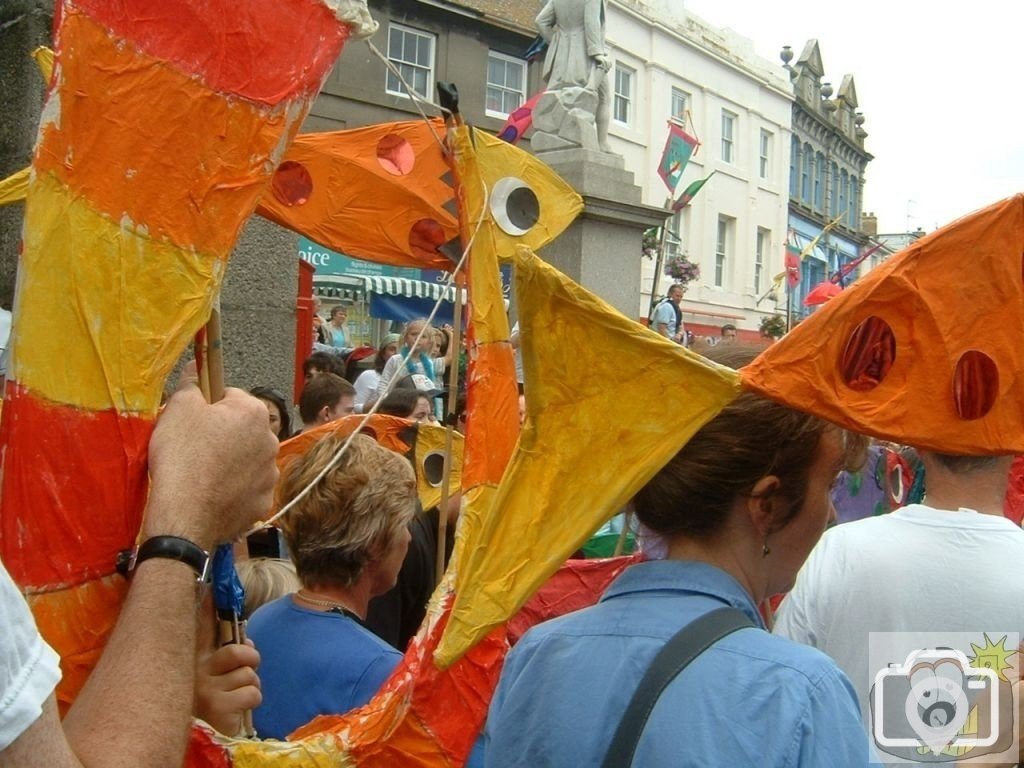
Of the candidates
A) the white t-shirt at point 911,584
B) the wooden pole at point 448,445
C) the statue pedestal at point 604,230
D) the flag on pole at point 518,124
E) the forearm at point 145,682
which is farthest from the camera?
the statue pedestal at point 604,230

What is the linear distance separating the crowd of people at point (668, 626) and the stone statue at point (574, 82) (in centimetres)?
689

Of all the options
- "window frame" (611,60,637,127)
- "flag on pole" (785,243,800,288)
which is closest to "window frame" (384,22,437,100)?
"window frame" (611,60,637,127)

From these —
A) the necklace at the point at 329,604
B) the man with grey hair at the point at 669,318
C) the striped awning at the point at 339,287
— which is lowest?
the necklace at the point at 329,604

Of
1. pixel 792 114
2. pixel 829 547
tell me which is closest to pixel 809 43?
pixel 792 114

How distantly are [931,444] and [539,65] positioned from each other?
22197 mm

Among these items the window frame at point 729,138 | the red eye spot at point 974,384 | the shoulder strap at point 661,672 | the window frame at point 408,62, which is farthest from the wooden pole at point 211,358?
the window frame at point 729,138

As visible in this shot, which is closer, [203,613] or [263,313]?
[203,613]

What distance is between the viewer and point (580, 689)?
138 centimetres

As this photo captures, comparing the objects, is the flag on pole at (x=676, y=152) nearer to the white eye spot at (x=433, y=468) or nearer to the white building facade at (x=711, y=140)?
the white eye spot at (x=433, y=468)

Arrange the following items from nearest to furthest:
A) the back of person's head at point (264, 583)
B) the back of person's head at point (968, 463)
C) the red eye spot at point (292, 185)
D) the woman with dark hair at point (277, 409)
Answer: the back of person's head at point (968, 463), the back of person's head at point (264, 583), the red eye spot at point (292, 185), the woman with dark hair at point (277, 409)

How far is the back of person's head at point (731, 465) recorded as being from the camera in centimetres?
147

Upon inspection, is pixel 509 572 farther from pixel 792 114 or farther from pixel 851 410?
pixel 792 114

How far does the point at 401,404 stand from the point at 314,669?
2.48m

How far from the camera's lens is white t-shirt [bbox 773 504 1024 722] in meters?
2.06
